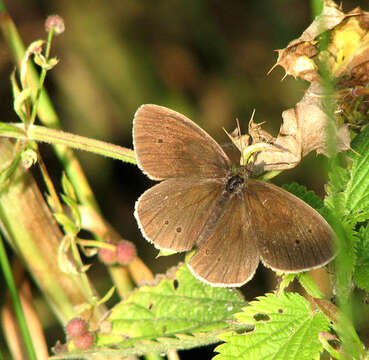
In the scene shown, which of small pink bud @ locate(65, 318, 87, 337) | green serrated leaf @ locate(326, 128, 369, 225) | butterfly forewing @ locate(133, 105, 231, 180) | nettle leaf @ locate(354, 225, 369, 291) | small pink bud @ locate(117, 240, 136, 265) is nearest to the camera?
nettle leaf @ locate(354, 225, 369, 291)

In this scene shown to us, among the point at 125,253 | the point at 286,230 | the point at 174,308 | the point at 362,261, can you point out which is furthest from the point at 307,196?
the point at 125,253

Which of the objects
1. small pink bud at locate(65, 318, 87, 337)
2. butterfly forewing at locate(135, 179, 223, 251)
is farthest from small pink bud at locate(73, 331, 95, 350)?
butterfly forewing at locate(135, 179, 223, 251)

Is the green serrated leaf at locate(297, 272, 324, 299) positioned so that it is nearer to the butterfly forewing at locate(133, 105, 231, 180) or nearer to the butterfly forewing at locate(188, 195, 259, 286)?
the butterfly forewing at locate(188, 195, 259, 286)

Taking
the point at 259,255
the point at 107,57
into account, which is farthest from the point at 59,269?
the point at 107,57

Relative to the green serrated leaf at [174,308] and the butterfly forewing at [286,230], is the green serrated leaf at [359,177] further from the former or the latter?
the green serrated leaf at [174,308]

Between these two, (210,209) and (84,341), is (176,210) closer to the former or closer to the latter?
(210,209)
